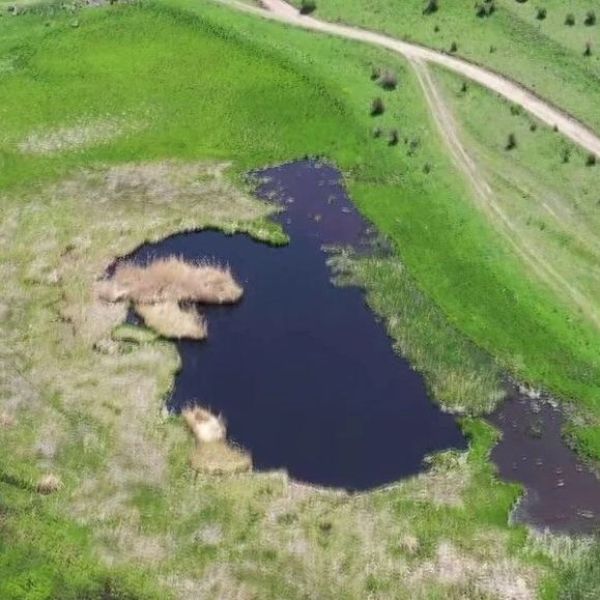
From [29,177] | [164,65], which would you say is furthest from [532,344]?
[164,65]

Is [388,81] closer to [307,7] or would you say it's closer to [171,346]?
[307,7]

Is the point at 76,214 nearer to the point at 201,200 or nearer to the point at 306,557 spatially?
the point at 201,200

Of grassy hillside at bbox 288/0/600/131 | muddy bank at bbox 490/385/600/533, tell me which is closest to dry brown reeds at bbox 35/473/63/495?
muddy bank at bbox 490/385/600/533

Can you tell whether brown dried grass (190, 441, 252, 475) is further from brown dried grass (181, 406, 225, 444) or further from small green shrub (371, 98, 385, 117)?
small green shrub (371, 98, 385, 117)

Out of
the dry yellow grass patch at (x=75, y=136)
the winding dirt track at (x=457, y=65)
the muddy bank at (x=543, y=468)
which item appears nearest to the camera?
the muddy bank at (x=543, y=468)

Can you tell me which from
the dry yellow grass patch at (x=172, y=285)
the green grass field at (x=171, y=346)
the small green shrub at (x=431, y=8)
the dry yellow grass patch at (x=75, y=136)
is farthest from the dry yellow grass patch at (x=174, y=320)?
the small green shrub at (x=431, y=8)

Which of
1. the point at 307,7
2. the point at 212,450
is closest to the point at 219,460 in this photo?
the point at 212,450

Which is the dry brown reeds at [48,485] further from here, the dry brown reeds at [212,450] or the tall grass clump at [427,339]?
the tall grass clump at [427,339]
